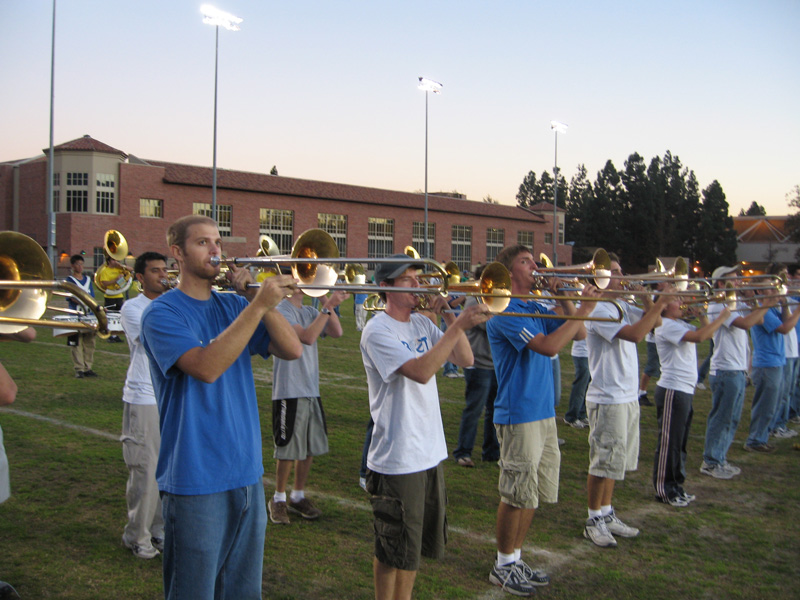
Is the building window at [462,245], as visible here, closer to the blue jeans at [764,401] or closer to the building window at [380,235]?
the building window at [380,235]

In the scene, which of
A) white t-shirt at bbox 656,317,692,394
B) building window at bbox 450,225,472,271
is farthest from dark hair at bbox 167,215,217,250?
building window at bbox 450,225,472,271

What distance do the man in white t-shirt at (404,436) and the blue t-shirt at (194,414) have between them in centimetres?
88

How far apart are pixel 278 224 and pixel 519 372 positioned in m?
53.4

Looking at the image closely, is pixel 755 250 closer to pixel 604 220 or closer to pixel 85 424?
pixel 604 220

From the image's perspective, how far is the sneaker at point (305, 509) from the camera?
5.30m

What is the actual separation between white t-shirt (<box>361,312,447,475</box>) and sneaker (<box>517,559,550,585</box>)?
1.13 m

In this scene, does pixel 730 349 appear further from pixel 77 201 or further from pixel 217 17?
pixel 77 201

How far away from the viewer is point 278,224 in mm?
56344

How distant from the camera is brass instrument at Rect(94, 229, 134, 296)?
22.1 feet

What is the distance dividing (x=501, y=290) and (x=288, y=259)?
148 centimetres

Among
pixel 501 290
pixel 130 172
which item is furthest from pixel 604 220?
pixel 501 290

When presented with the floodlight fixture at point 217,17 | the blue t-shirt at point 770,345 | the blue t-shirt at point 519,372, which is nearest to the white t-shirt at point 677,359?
the blue t-shirt at point 519,372

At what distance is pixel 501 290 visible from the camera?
421 cm

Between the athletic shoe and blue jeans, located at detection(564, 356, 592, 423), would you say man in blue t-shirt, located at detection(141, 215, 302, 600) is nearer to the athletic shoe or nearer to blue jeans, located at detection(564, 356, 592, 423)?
the athletic shoe
